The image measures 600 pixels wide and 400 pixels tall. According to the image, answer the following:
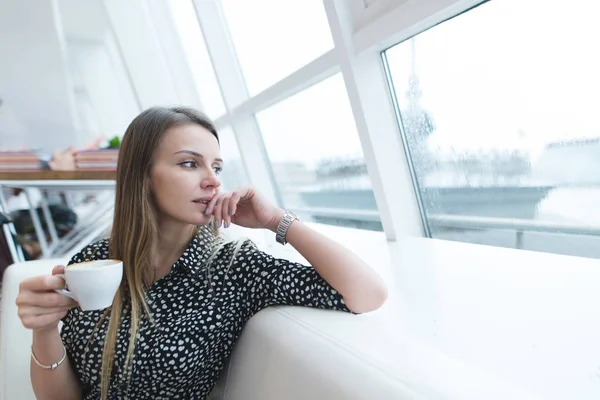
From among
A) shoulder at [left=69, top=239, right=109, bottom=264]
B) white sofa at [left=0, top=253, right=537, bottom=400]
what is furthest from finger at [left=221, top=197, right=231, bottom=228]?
shoulder at [left=69, top=239, right=109, bottom=264]

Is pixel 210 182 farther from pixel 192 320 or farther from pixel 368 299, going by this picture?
pixel 368 299

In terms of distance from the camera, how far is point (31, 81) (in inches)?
193

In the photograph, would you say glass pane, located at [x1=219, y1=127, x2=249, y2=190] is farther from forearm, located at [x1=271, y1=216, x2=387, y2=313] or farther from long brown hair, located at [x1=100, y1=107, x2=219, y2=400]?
forearm, located at [x1=271, y1=216, x2=387, y2=313]

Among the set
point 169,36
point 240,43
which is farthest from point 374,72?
point 169,36

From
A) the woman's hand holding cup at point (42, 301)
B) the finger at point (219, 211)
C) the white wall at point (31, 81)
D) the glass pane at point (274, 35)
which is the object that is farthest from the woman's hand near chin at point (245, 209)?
the white wall at point (31, 81)

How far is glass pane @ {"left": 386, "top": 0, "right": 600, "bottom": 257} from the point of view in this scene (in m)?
1.00

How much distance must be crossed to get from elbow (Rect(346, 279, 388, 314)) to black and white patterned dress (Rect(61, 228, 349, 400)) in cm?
2

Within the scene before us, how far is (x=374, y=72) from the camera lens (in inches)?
55.9

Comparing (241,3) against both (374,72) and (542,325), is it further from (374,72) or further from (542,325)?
(542,325)

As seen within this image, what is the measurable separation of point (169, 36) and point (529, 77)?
10.4 feet

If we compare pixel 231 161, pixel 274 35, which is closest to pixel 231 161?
pixel 231 161

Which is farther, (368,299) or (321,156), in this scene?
(321,156)

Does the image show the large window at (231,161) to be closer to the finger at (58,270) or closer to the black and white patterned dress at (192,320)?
the black and white patterned dress at (192,320)

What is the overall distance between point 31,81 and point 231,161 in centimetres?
334
